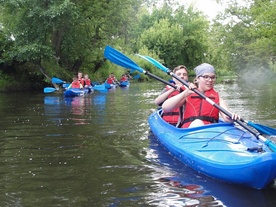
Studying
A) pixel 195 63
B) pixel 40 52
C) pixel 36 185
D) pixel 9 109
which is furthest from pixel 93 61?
pixel 36 185

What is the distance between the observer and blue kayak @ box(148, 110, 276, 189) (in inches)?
159

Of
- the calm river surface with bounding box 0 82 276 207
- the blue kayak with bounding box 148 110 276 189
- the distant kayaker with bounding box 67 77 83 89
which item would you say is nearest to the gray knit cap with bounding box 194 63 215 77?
the blue kayak with bounding box 148 110 276 189

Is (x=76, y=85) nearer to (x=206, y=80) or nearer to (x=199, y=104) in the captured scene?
(x=199, y=104)

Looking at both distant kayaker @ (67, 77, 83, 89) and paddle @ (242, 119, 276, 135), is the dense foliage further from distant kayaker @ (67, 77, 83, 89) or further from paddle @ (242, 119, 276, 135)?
paddle @ (242, 119, 276, 135)

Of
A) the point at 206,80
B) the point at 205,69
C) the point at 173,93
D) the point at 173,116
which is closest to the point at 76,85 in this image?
the point at 173,93

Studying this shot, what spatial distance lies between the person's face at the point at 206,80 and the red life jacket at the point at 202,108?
4.2 inches

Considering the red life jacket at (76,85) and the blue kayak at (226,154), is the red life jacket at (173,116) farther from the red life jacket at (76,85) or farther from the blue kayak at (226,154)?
the red life jacket at (76,85)

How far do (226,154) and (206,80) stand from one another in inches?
48.8

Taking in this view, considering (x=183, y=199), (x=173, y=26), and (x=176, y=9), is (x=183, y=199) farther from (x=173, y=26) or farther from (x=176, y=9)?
(x=176, y=9)

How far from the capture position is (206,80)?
5375mm

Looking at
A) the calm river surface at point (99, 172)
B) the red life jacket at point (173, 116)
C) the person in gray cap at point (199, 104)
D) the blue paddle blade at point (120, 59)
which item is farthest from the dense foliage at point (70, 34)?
the person in gray cap at point (199, 104)

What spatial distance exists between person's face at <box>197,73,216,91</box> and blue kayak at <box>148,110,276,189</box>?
1.99ft

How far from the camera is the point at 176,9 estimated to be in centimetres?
4616

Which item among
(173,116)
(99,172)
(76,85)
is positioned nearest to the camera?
(99,172)
